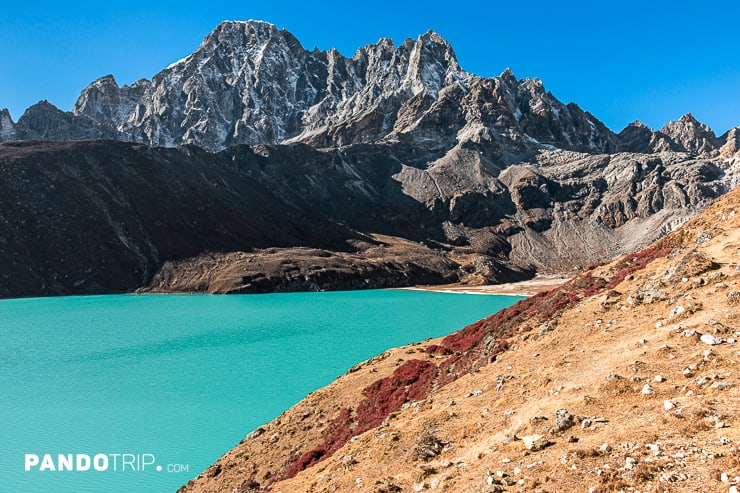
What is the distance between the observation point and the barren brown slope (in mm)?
10156

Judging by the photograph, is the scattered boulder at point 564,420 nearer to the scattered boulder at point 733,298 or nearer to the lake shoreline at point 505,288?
the scattered boulder at point 733,298

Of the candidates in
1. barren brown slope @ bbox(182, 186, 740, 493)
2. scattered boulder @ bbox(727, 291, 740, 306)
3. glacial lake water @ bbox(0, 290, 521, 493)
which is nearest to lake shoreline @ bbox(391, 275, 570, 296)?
glacial lake water @ bbox(0, 290, 521, 493)

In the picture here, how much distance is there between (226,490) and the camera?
21359mm

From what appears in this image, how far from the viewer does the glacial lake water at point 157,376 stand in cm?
2920

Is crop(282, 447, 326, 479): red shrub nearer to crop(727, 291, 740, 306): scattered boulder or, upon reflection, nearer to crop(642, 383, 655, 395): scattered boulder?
crop(642, 383, 655, 395): scattered boulder

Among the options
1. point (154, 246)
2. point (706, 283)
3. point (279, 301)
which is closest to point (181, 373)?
point (706, 283)

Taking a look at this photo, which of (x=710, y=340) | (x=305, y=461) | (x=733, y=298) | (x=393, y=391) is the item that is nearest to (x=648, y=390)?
(x=710, y=340)

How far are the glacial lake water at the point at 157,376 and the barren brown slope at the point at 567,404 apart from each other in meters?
9.24

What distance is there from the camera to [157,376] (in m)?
49.6

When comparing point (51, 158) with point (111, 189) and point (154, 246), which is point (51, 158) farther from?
point (154, 246)

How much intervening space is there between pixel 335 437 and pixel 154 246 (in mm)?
173050

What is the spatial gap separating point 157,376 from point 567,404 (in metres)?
48.1

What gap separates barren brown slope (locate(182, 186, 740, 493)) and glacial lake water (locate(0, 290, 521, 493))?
9.24 meters

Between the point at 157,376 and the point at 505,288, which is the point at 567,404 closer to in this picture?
the point at 157,376
